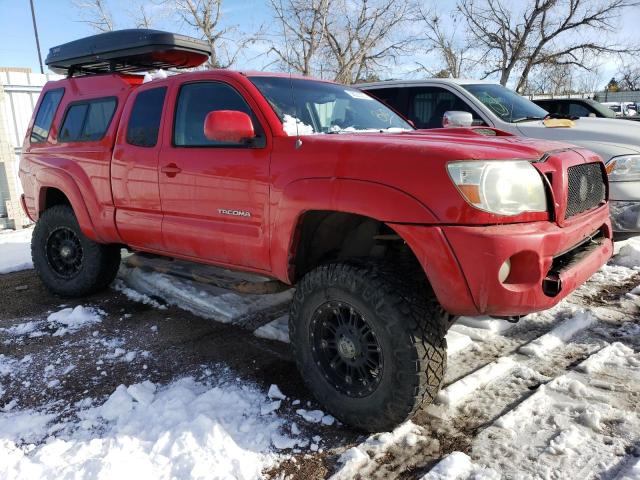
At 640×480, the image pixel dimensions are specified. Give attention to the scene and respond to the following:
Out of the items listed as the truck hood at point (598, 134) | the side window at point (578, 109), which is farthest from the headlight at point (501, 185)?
the side window at point (578, 109)

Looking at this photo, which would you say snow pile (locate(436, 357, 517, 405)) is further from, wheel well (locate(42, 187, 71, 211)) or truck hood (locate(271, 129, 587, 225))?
wheel well (locate(42, 187, 71, 211))

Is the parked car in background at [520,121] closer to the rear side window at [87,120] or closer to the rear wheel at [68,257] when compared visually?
the rear side window at [87,120]

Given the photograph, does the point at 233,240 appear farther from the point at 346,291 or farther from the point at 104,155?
the point at 104,155

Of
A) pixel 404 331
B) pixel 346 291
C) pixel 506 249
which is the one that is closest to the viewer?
pixel 506 249

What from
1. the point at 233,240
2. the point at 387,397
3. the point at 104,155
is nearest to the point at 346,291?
the point at 387,397

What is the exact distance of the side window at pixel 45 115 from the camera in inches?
197

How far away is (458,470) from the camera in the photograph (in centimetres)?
230

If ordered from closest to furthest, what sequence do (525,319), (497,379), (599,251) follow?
(599,251) → (497,379) → (525,319)

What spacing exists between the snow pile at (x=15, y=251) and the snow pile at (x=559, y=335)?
5.78m

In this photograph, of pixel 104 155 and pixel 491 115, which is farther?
pixel 491 115

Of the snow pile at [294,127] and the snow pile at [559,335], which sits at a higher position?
the snow pile at [294,127]

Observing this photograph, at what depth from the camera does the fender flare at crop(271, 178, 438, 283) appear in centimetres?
242

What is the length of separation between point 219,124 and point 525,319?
2.79 metres

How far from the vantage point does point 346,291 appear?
8.68 feet
